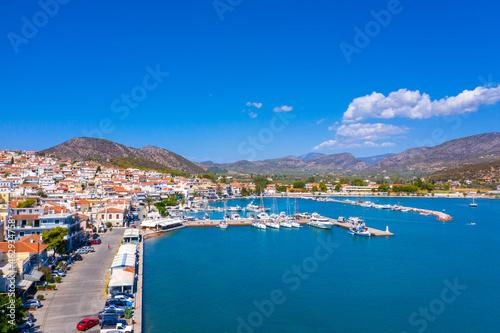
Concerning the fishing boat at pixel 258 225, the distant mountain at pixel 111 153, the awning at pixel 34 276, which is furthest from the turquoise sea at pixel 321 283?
the distant mountain at pixel 111 153

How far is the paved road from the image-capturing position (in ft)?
36.3

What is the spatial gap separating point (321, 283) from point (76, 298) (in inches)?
443

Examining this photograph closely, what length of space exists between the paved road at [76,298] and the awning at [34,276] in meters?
0.78

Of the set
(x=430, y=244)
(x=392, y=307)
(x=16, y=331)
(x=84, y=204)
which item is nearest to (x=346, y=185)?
(x=430, y=244)

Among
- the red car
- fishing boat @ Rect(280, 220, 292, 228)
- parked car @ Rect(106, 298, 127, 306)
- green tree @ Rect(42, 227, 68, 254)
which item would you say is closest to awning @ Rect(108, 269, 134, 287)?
parked car @ Rect(106, 298, 127, 306)

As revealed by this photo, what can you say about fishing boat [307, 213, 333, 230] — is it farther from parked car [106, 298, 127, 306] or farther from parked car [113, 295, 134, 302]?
parked car [106, 298, 127, 306]

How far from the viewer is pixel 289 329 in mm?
12773

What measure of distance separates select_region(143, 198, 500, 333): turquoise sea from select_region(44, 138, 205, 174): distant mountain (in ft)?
267

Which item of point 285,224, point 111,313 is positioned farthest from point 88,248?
point 285,224

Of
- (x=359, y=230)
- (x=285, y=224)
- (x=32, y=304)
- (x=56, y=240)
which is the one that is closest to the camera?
(x=32, y=304)

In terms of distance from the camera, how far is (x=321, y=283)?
18.1m

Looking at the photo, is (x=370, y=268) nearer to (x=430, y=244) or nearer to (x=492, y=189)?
(x=430, y=244)

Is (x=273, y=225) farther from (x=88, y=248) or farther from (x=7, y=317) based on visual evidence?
(x=7, y=317)

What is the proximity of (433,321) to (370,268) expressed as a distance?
706 centimetres
